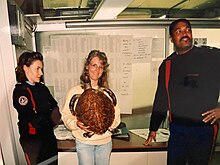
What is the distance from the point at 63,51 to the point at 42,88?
0.50 feet

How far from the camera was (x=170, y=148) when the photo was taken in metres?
0.77

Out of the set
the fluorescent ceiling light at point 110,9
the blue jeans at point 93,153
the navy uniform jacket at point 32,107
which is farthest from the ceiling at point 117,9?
the blue jeans at point 93,153

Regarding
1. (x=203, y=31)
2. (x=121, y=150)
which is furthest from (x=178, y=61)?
(x=121, y=150)

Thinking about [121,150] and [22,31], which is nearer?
[22,31]

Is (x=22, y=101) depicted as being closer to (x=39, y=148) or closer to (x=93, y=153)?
(x=39, y=148)

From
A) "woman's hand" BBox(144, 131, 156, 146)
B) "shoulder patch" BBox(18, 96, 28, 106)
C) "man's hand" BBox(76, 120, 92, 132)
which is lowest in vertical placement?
"woman's hand" BBox(144, 131, 156, 146)

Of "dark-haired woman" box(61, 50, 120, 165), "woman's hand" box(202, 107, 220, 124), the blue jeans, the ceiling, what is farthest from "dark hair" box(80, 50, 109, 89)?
"woman's hand" box(202, 107, 220, 124)

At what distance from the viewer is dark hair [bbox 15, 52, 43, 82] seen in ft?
2.18

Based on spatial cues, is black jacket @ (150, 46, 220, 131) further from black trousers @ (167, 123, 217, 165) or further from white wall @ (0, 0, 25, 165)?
white wall @ (0, 0, 25, 165)

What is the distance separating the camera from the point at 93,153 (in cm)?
75

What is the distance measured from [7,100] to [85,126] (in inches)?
11.3

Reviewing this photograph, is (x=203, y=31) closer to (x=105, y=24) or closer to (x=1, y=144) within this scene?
(x=105, y=24)

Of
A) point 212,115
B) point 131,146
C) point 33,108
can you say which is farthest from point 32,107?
point 212,115

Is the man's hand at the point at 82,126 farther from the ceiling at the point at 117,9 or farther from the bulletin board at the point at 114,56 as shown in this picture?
the ceiling at the point at 117,9
